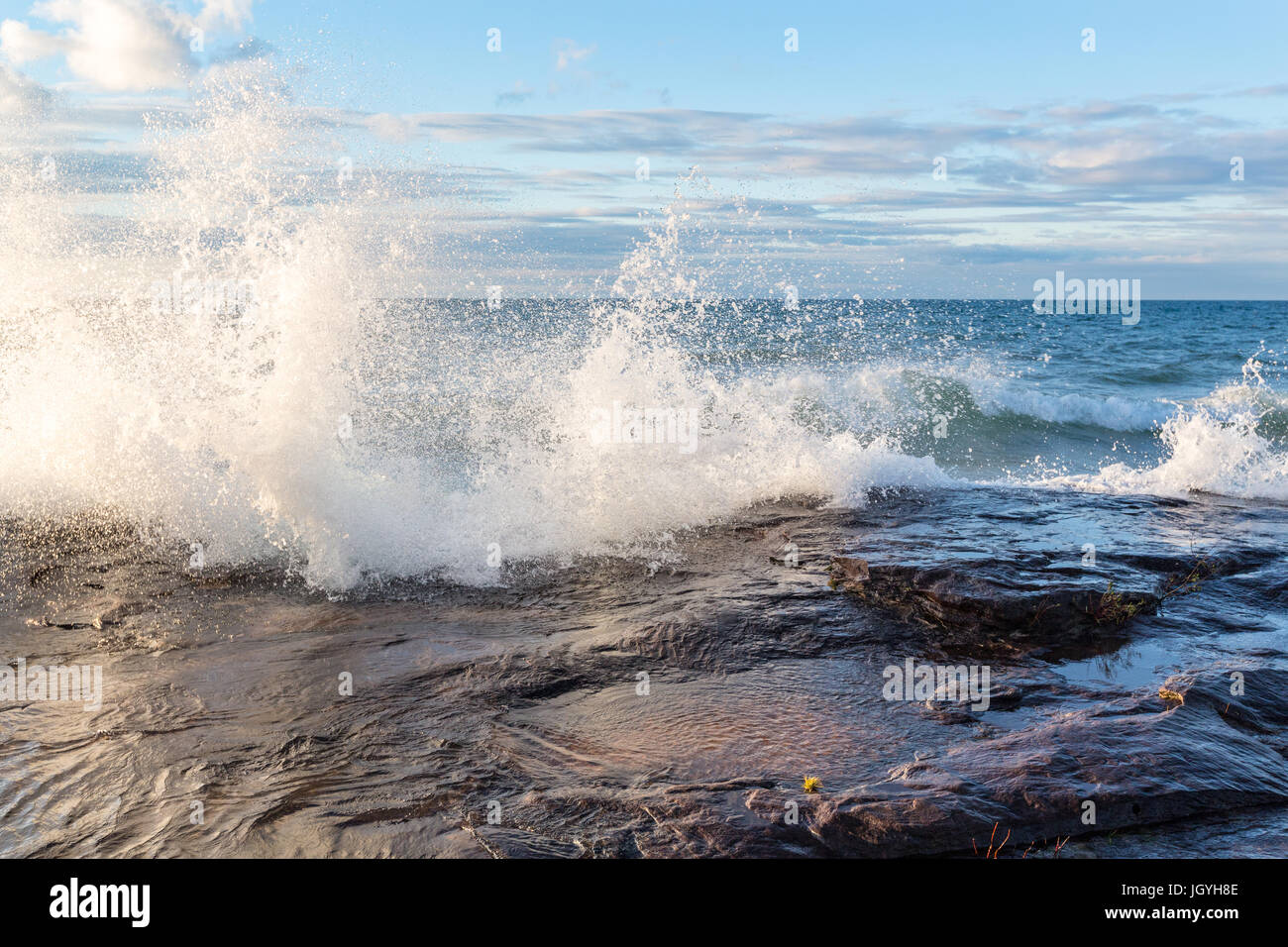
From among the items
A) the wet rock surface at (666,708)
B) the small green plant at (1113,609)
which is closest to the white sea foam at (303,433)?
the wet rock surface at (666,708)

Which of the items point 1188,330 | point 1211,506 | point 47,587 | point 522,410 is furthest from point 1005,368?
point 1188,330

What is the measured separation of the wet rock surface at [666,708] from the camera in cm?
333

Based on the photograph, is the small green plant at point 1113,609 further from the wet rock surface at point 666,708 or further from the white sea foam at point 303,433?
the white sea foam at point 303,433

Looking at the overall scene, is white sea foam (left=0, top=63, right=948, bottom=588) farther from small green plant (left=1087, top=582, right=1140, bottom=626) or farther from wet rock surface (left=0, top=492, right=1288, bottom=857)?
small green plant (left=1087, top=582, right=1140, bottom=626)

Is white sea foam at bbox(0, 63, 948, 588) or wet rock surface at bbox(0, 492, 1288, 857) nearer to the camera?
wet rock surface at bbox(0, 492, 1288, 857)

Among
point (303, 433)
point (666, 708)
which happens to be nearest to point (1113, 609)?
point (666, 708)

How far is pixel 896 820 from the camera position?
10.7 feet

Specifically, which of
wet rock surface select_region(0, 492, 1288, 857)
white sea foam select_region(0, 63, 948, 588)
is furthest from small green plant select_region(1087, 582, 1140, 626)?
white sea foam select_region(0, 63, 948, 588)

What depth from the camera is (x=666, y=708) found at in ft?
14.7

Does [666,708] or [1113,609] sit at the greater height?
[1113,609]

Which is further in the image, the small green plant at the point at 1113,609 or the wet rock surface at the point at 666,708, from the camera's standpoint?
the small green plant at the point at 1113,609

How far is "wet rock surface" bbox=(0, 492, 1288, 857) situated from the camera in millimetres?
3332

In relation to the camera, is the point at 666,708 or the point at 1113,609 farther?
the point at 1113,609

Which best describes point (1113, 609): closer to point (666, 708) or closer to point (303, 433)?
point (666, 708)
